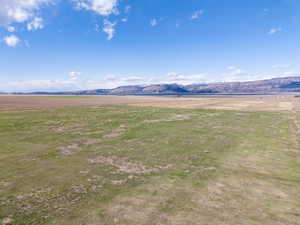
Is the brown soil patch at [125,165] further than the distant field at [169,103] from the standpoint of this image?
No

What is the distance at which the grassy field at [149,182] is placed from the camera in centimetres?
595

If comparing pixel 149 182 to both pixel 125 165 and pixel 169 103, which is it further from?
pixel 169 103

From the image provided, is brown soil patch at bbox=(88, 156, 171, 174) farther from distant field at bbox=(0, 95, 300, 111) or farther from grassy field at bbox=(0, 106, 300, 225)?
distant field at bbox=(0, 95, 300, 111)

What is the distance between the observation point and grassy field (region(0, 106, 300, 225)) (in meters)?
5.95

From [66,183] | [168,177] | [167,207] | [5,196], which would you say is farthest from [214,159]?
[5,196]

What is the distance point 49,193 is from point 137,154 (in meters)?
5.88

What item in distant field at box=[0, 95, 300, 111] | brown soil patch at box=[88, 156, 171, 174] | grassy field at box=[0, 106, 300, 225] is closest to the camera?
grassy field at box=[0, 106, 300, 225]

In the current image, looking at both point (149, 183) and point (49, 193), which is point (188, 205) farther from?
point (49, 193)

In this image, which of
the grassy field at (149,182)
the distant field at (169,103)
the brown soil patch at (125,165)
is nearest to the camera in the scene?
the grassy field at (149,182)

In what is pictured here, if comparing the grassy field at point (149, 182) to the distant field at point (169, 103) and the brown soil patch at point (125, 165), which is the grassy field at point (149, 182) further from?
the distant field at point (169, 103)

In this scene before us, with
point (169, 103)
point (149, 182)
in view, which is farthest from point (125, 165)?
point (169, 103)

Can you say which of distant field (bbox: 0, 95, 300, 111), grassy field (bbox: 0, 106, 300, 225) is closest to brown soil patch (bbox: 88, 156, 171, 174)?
grassy field (bbox: 0, 106, 300, 225)

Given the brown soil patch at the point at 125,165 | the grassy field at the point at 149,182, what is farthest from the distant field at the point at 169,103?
the brown soil patch at the point at 125,165

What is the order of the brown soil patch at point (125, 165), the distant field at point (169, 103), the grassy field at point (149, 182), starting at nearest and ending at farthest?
the grassy field at point (149, 182) < the brown soil patch at point (125, 165) < the distant field at point (169, 103)
